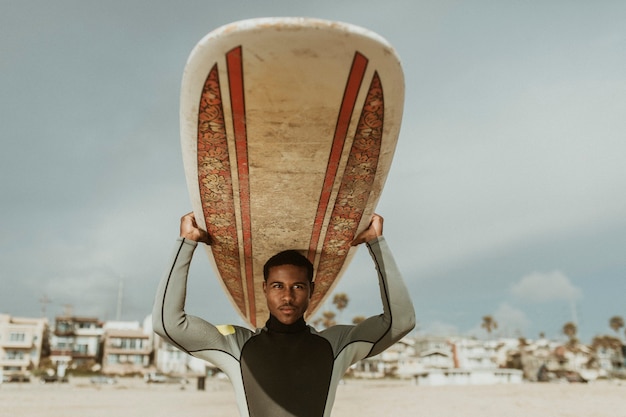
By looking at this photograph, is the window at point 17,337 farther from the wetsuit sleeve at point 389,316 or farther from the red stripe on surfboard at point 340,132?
the wetsuit sleeve at point 389,316

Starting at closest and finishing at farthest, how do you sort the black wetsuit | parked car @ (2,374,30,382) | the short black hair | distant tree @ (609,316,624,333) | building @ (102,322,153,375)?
the black wetsuit, the short black hair, parked car @ (2,374,30,382), building @ (102,322,153,375), distant tree @ (609,316,624,333)

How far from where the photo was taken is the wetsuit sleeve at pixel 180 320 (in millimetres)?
2109

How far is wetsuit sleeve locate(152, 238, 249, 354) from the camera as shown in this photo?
211 centimetres

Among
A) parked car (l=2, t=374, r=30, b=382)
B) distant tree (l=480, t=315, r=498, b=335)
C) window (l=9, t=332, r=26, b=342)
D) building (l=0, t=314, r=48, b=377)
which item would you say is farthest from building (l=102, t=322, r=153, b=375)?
distant tree (l=480, t=315, r=498, b=335)

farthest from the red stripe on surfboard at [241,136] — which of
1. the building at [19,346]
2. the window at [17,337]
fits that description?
the window at [17,337]

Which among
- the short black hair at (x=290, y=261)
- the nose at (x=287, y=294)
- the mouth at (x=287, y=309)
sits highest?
the short black hair at (x=290, y=261)

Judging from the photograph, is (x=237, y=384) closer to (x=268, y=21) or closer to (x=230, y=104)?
(x=230, y=104)

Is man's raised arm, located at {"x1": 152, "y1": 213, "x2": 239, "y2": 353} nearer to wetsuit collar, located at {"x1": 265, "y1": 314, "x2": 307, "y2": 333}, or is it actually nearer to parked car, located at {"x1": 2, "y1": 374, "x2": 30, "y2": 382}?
wetsuit collar, located at {"x1": 265, "y1": 314, "x2": 307, "y2": 333}

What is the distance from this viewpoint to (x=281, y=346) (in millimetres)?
2162

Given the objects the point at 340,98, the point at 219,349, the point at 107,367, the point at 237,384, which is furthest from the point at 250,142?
the point at 107,367

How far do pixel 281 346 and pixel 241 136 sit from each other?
1043 millimetres

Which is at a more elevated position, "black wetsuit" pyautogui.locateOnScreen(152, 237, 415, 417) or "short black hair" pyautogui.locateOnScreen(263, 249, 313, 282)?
"short black hair" pyautogui.locateOnScreen(263, 249, 313, 282)

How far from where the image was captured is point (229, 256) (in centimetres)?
330

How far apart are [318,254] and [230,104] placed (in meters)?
1.53
